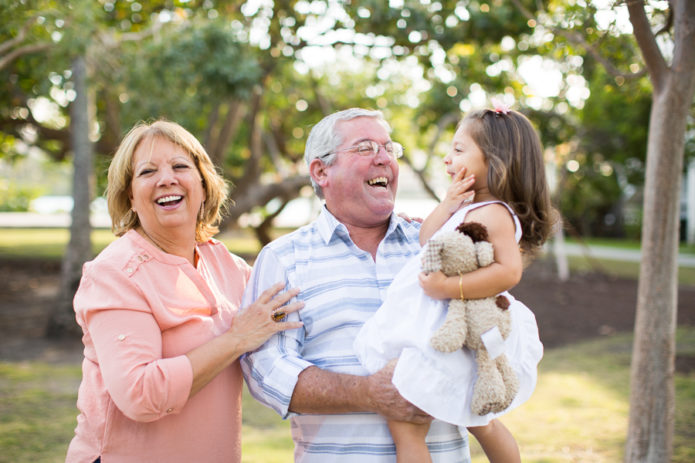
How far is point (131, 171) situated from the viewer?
97.3 inches

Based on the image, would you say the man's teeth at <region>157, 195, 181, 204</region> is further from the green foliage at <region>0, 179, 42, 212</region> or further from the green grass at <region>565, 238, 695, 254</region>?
the green foliage at <region>0, 179, 42, 212</region>

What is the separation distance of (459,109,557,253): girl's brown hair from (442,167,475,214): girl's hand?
0.08 m

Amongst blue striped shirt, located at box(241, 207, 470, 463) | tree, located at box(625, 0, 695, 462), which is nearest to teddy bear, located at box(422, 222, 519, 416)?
blue striped shirt, located at box(241, 207, 470, 463)

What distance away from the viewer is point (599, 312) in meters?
12.5

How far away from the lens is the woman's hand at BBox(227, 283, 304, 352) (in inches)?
93.4

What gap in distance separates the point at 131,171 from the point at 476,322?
1.42 m

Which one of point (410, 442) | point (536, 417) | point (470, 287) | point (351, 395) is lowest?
point (536, 417)

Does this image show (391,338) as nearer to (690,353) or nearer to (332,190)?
(332,190)

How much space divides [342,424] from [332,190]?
983 mm

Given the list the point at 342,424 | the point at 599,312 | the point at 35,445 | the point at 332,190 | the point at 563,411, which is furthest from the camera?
the point at 599,312

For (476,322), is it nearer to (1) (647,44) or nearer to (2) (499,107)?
(2) (499,107)

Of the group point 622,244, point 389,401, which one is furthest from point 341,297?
point 622,244

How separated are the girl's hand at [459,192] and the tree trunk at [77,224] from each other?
883 centimetres

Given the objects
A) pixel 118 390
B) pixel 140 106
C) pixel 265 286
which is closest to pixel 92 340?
pixel 118 390
